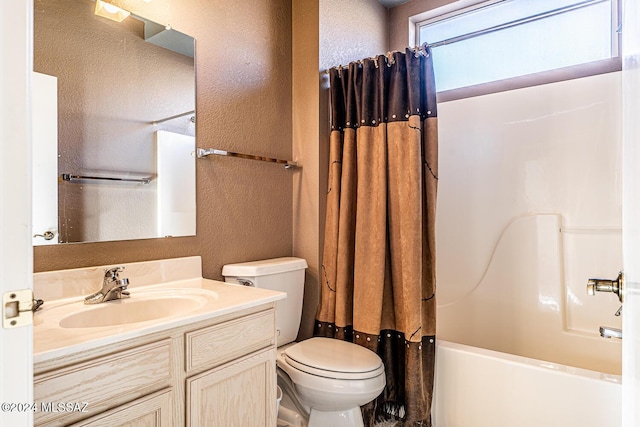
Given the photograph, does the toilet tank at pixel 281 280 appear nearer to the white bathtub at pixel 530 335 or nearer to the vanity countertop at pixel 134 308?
the vanity countertop at pixel 134 308

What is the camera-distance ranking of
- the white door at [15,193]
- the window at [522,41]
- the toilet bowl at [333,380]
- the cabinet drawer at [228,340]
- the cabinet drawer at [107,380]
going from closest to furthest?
the white door at [15,193]
the cabinet drawer at [107,380]
the cabinet drawer at [228,340]
the toilet bowl at [333,380]
the window at [522,41]

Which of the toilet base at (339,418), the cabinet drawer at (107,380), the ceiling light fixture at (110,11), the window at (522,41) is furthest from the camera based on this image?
the window at (522,41)

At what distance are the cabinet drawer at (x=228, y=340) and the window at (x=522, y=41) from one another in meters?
2.12

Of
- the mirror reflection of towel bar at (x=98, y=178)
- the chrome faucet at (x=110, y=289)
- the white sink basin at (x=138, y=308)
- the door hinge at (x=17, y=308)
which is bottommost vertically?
the white sink basin at (x=138, y=308)

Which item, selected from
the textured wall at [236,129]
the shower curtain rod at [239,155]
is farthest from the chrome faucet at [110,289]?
the shower curtain rod at [239,155]

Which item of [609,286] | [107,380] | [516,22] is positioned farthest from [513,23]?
[107,380]

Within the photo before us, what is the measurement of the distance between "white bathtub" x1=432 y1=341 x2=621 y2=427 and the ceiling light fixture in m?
2.00

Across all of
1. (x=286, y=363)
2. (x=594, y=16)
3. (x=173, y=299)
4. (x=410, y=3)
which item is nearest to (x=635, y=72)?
(x=173, y=299)

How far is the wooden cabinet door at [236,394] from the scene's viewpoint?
41.4 inches

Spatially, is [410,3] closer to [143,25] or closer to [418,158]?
[418,158]

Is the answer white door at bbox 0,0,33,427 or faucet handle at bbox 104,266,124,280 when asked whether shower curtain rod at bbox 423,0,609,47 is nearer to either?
faucet handle at bbox 104,266,124,280

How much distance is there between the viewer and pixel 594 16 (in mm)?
2084

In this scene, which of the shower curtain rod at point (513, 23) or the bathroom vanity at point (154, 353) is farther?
the shower curtain rod at point (513, 23)

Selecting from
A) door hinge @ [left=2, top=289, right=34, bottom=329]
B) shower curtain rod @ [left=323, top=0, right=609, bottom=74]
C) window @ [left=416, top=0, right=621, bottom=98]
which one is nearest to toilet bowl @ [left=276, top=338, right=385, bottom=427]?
door hinge @ [left=2, top=289, right=34, bottom=329]
